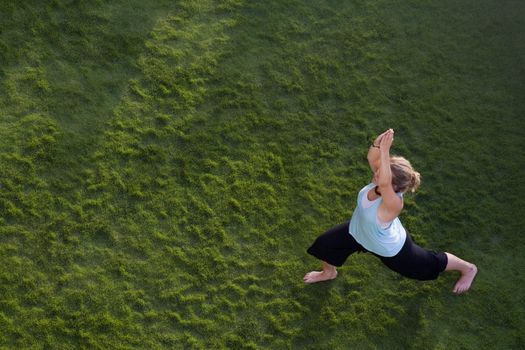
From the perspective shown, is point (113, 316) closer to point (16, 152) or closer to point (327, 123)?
point (16, 152)

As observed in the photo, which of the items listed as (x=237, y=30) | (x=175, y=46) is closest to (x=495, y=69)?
(x=237, y=30)

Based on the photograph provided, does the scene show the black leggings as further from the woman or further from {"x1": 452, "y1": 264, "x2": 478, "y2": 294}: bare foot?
{"x1": 452, "y1": 264, "x2": 478, "y2": 294}: bare foot

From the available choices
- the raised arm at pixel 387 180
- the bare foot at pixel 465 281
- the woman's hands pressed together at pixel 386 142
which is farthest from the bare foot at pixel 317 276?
the woman's hands pressed together at pixel 386 142

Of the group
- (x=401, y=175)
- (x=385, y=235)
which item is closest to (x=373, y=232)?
(x=385, y=235)

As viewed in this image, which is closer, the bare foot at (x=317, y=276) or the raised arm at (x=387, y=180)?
the raised arm at (x=387, y=180)

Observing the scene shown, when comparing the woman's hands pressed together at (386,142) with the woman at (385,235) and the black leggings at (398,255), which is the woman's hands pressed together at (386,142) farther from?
the black leggings at (398,255)

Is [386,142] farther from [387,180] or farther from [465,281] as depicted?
[465,281]

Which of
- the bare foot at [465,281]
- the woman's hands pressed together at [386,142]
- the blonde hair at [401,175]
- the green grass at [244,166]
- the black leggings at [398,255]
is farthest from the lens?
the bare foot at [465,281]
